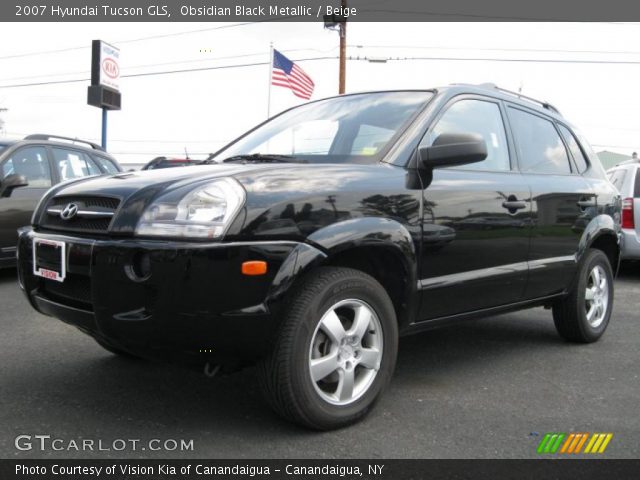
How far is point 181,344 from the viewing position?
2504mm

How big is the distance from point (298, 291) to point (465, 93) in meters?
1.84

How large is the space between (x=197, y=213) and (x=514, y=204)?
2.08 metres

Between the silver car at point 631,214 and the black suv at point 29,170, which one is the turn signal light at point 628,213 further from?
the black suv at point 29,170

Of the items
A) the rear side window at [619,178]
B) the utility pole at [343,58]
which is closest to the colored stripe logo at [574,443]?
the rear side window at [619,178]

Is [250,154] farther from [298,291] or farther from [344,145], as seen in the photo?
[298,291]

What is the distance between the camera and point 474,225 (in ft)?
11.3

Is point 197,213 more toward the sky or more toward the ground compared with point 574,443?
more toward the sky

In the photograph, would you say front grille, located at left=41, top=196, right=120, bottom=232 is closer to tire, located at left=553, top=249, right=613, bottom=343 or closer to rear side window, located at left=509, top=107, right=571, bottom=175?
rear side window, located at left=509, top=107, right=571, bottom=175

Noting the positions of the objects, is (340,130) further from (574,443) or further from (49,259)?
(574,443)

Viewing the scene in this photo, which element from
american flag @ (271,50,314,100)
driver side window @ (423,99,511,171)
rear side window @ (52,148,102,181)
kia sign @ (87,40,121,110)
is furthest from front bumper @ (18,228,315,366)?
kia sign @ (87,40,121,110)

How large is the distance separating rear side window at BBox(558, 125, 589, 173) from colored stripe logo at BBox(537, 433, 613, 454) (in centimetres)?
244

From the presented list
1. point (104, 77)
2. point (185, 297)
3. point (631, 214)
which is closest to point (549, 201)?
point (185, 297)
